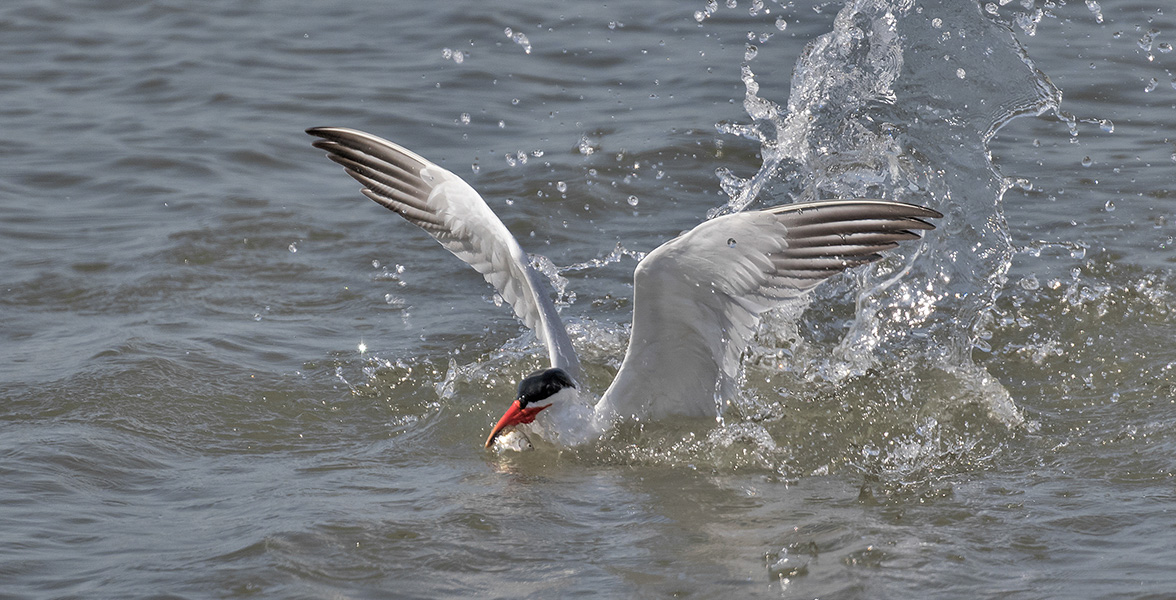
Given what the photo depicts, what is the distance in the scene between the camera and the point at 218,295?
25.0 feet

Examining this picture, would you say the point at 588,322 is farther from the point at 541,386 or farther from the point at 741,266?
the point at 741,266

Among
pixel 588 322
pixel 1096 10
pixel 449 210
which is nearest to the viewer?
pixel 449 210

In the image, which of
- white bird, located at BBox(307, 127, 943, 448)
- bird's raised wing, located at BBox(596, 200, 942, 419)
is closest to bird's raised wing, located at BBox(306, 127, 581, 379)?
white bird, located at BBox(307, 127, 943, 448)

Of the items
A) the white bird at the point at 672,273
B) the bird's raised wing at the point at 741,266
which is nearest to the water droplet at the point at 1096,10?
the white bird at the point at 672,273

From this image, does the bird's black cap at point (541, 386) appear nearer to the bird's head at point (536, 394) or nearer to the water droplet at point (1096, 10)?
the bird's head at point (536, 394)

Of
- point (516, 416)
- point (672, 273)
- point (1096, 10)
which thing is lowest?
point (516, 416)

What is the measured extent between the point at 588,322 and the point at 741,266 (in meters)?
2.16

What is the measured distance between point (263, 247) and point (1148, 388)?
18.1 feet

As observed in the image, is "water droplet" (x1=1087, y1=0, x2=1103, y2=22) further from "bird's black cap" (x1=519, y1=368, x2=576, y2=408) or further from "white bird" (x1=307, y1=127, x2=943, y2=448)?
"bird's black cap" (x1=519, y1=368, x2=576, y2=408)

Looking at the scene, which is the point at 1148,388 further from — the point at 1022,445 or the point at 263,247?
the point at 263,247

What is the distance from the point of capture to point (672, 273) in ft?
16.2

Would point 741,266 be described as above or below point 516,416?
above

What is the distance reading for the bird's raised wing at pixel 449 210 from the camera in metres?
5.97

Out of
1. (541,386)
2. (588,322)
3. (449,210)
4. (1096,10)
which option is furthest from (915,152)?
(1096,10)
